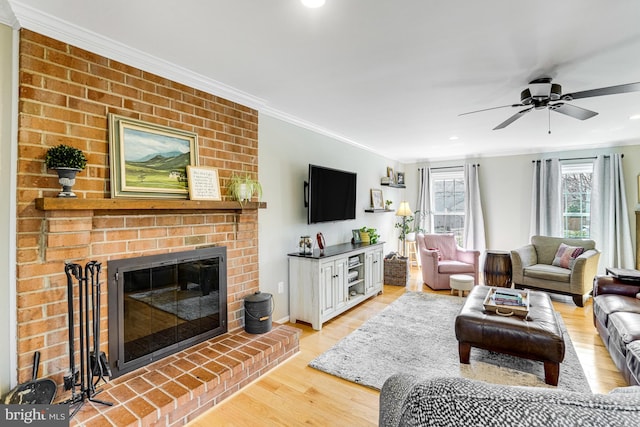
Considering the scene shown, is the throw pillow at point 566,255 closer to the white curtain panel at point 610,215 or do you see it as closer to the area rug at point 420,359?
the white curtain panel at point 610,215

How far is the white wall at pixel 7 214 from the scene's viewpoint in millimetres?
1619

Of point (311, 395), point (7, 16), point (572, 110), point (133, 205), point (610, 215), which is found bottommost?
point (311, 395)

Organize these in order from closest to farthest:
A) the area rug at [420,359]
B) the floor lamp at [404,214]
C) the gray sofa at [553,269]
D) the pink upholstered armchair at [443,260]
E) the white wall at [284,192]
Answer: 1. the area rug at [420,359]
2. the white wall at [284,192]
3. the gray sofa at [553,269]
4. the pink upholstered armchair at [443,260]
5. the floor lamp at [404,214]

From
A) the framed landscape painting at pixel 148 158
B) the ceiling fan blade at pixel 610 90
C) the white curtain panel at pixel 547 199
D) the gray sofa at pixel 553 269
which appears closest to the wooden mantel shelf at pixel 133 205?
the framed landscape painting at pixel 148 158

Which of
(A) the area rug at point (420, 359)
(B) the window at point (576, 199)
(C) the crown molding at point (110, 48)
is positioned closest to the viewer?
(C) the crown molding at point (110, 48)

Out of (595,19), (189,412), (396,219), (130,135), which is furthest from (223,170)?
(396,219)

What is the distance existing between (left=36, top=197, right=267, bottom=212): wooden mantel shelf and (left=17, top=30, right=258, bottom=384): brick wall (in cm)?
8

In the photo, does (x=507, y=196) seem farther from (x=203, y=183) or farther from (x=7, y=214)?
(x=7, y=214)

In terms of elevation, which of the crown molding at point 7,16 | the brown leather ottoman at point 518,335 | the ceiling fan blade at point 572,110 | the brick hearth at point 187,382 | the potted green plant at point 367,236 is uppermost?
the crown molding at point 7,16

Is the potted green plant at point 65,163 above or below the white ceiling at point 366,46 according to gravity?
below

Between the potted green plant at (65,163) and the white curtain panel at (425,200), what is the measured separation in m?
5.94

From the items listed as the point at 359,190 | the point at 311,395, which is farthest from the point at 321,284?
the point at 359,190

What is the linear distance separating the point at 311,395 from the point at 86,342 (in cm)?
145

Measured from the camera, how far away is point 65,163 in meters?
1.70
